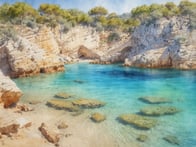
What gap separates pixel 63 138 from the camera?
11922mm

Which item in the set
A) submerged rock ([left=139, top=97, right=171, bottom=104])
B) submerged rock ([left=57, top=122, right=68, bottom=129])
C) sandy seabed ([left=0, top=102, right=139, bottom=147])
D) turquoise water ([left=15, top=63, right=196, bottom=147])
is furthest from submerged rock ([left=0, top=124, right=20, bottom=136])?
submerged rock ([left=139, top=97, right=171, bottom=104])

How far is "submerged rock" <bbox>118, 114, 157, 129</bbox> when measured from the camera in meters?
13.0

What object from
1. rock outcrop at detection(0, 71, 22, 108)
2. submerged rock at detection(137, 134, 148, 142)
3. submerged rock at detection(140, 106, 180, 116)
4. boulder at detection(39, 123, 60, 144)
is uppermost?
rock outcrop at detection(0, 71, 22, 108)

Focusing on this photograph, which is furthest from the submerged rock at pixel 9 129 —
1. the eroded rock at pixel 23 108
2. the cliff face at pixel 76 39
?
the cliff face at pixel 76 39

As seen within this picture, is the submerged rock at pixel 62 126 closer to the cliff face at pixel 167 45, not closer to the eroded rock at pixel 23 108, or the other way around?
the eroded rock at pixel 23 108

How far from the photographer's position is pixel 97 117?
1429 centimetres

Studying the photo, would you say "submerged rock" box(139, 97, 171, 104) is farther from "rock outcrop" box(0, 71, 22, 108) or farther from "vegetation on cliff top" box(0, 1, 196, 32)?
"vegetation on cliff top" box(0, 1, 196, 32)

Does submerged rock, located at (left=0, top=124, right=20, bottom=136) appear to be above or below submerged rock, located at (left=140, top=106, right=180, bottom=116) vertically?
above

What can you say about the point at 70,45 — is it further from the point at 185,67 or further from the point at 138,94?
the point at 138,94

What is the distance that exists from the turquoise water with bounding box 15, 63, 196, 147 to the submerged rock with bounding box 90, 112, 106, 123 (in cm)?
35

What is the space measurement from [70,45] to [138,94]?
3100 centimetres

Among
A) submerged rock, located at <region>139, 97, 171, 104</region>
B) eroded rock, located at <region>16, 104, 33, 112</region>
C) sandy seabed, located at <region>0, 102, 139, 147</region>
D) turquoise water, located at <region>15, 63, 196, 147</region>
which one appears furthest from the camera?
submerged rock, located at <region>139, 97, 171, 104</region>

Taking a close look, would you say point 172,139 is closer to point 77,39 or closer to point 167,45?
point 167,45

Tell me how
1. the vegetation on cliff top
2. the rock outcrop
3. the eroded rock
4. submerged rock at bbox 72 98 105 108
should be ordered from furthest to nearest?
the vegetation on cliff top < submerged rock at bbox 72 98 105 108 < the eroded rock < the rock outcrop
